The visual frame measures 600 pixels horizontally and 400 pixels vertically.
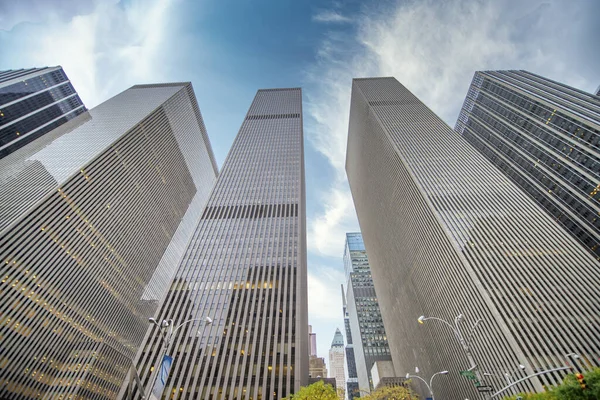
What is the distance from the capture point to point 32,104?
113500mm

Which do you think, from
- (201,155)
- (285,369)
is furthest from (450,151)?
(201,155)

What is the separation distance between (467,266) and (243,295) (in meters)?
45.4

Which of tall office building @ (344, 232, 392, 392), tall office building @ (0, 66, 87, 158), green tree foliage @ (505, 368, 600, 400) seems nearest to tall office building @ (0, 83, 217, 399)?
tall office building @ (0, 66, 87, 158)

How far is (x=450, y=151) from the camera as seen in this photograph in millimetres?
82500

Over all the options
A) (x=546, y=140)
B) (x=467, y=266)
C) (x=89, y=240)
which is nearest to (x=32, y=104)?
(x=89, y=240)

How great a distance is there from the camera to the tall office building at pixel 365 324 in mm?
128775

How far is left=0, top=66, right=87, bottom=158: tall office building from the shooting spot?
101 metres

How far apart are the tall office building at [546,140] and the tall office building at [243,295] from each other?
67405 millimetres

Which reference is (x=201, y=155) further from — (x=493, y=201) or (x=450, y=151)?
(x=493, y=201)

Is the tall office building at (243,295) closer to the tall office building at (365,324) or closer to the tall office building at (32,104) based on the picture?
the tall office building at (365,324)

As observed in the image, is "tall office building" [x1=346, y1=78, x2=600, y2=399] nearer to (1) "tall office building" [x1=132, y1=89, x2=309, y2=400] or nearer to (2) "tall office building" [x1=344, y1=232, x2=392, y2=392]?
(1) "tall office building" [x1=132, y1=89, x2=309, y2=400]

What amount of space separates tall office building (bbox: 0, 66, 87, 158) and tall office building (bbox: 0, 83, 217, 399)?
496cm

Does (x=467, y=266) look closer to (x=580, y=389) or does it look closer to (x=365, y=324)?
(x=580, y=389)

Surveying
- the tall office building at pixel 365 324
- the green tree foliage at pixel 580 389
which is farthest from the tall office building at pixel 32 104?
the tall office building at pixel 365 324
